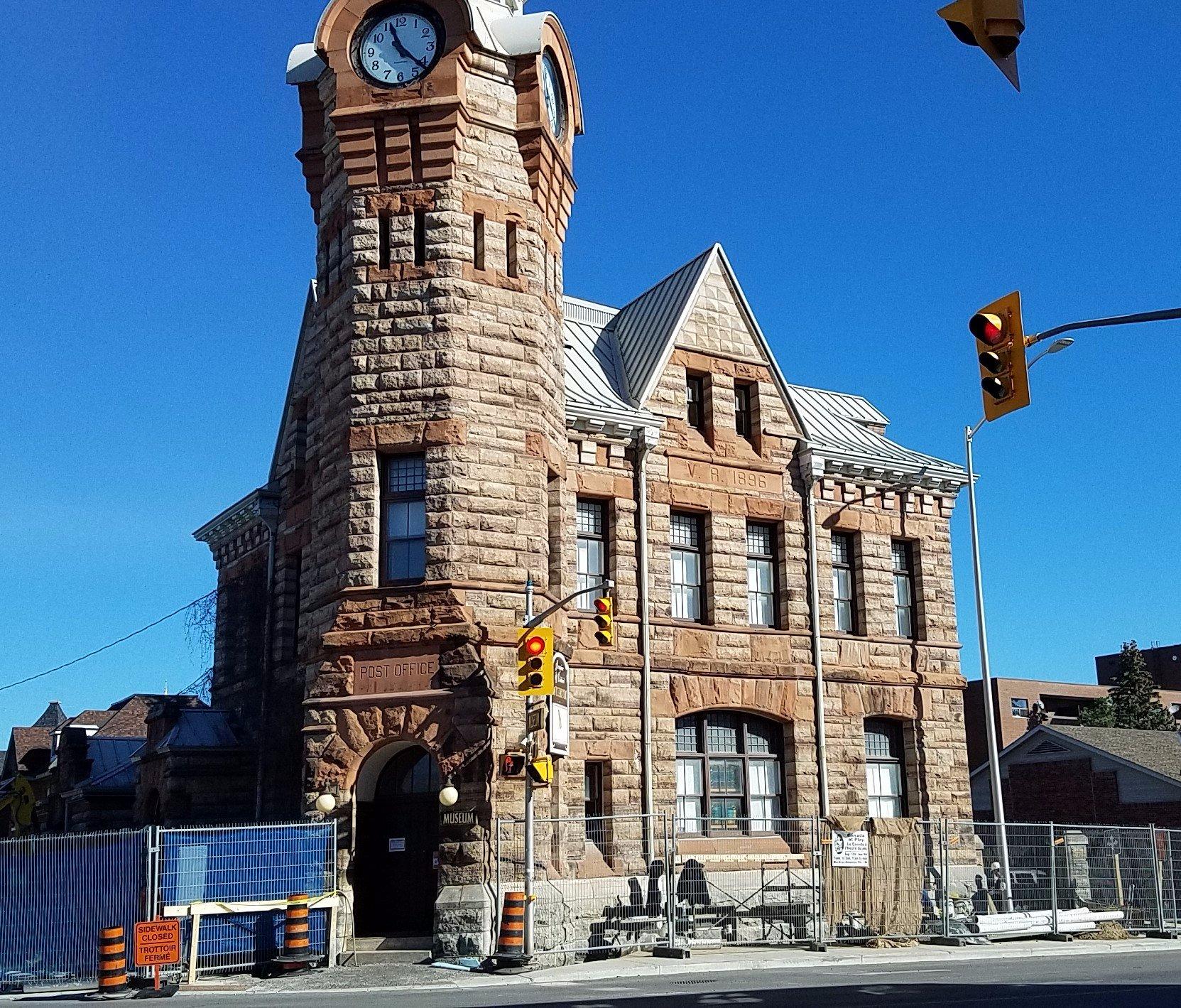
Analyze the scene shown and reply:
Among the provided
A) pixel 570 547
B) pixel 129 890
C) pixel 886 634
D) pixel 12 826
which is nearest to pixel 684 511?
pixel 570 547

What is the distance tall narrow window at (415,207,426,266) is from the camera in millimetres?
23594

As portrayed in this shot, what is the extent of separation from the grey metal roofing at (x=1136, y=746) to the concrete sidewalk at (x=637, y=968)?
22.2 metres

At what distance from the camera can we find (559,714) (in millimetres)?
21031

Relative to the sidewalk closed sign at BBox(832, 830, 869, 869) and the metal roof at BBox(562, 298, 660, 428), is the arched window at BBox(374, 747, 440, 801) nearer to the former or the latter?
the sidewalk closed sign at BBox(832, 830, 869, 869)

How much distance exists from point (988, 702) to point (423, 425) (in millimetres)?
13323

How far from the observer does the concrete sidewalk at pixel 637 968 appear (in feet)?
58.7

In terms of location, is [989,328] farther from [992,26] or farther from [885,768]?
[885,768]

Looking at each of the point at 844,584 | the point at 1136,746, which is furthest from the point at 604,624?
the point at 1136,746

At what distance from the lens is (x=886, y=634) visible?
30031 millimetres

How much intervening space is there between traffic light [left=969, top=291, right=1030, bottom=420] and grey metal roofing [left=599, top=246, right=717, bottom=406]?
50.2 ft

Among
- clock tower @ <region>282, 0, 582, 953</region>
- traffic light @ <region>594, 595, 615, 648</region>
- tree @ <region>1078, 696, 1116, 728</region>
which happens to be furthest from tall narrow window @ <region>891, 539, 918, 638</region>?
tree @ <region>1078, 696, 1116, 728</region>

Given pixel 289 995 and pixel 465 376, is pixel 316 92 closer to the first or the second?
pixel 465 376

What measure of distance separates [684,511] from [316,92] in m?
11.2

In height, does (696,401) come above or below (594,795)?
above
